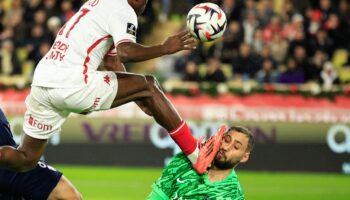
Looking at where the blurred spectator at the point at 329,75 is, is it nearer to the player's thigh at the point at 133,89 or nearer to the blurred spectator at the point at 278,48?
the blurred spectator at the point at 278,48

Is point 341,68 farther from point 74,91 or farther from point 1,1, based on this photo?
point 74,91

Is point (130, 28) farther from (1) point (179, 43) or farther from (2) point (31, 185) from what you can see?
(2) point (31, 185)

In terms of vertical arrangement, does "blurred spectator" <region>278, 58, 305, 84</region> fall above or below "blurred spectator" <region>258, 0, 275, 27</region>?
below

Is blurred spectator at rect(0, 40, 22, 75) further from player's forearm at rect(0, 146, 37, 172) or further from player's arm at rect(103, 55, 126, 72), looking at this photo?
player's forearm at rect(0, 146, 37, 172)

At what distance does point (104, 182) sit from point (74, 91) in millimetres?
5967

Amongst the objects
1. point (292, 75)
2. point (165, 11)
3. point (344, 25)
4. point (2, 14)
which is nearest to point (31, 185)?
point (292, 75)

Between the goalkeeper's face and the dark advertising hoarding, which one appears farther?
the dark advertising hoarding

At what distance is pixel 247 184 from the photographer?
13.1 meters

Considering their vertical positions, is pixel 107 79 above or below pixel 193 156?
above

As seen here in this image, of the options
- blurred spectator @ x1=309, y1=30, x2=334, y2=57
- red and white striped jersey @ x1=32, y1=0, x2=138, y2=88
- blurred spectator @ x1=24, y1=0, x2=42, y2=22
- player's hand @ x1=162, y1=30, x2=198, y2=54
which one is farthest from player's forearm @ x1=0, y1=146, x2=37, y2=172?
blurred spectator @ x1=24, y1=0, x2=42, y2=22

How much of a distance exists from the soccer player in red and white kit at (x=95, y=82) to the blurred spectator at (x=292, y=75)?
8.46m

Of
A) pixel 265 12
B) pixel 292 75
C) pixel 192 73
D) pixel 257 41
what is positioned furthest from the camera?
pixel 265 12

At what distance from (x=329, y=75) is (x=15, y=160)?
9710mm

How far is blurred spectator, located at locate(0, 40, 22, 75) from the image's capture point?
15953mm
